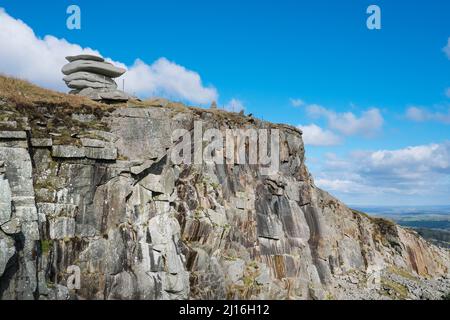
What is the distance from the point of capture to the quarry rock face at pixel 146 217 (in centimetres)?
2702

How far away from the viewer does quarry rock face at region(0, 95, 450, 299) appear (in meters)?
27.0

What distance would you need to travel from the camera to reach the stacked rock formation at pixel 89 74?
40438mm

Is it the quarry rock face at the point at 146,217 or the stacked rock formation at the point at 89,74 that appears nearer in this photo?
the quarry rock face at the point at 146,217

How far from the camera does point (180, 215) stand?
35.8m

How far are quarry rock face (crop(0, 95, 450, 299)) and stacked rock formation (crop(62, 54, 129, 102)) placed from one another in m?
6.36

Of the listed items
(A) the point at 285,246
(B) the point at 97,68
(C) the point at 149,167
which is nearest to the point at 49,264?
(C) the point at 149,167

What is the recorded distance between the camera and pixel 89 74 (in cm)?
4100

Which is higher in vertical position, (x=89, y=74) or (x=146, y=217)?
(x=89, y=74)

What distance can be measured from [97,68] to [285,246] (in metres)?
25.0

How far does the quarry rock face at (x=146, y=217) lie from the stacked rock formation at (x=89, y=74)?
20.9 feet

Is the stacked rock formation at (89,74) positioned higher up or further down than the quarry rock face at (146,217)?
higher up

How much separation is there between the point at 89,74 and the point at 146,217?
15983mm

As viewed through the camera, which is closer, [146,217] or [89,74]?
[146,217]

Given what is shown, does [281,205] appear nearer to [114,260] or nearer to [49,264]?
[114,260]
